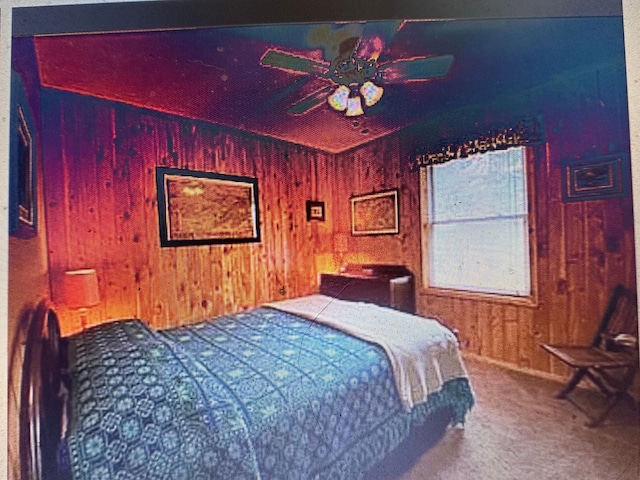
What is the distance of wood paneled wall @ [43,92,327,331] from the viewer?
85cm

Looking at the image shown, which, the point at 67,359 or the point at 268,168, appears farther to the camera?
the point at 268,168

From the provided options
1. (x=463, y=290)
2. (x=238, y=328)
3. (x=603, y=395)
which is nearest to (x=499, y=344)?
(x=463, y=290)

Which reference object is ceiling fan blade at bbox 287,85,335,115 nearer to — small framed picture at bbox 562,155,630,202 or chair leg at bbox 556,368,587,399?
small framed picture at bbox 562,155,630,202

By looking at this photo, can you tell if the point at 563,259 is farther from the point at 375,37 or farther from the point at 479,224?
the point at 375,37

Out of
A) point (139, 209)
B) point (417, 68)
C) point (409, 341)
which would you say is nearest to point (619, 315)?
point (409, 341)

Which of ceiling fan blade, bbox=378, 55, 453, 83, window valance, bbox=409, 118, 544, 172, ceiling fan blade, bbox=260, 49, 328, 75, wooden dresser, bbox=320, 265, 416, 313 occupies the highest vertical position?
ceiling fan blade, bbox=260, 49, 328, 75

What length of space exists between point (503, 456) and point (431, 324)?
0.41 metres

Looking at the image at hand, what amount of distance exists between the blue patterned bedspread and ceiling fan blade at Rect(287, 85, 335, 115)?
0.58 m

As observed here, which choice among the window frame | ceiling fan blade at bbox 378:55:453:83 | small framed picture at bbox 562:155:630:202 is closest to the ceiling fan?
ceiling fan blade at bbox 378:55:453:83

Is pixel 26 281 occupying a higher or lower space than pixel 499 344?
higher

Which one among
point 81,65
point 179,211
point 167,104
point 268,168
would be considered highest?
point 81,65

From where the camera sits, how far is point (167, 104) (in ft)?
2.93

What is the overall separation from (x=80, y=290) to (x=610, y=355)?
1.40 meters

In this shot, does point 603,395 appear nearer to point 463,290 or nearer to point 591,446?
point 591,446
